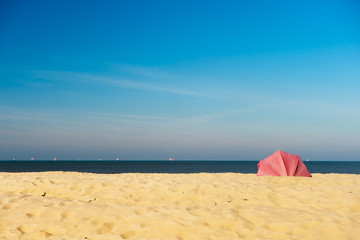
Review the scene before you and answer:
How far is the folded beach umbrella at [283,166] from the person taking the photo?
530 inches

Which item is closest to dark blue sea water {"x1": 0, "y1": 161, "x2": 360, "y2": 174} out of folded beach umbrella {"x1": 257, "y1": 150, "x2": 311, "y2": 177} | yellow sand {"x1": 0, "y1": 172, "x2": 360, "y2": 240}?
folded beach umbrella {"x1": 257, "y1": 150, "x2": 311, "y2": 177}

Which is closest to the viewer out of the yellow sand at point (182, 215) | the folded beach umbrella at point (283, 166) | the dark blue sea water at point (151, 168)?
the yellow sand at point (182, 215)

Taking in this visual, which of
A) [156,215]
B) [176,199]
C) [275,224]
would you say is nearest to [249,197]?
[176,199]

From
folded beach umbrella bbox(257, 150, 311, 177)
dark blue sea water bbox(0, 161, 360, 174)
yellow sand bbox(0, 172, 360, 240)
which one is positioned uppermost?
folded beach umbrella bbox(257, 150, 311, 177)

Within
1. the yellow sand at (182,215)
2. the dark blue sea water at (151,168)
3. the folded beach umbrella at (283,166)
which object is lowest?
the dark blue sea water at (151,168)

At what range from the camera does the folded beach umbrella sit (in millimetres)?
13461

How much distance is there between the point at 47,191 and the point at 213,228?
17.0 ft

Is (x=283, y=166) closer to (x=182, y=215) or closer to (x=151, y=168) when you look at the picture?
(x=182, y=215)

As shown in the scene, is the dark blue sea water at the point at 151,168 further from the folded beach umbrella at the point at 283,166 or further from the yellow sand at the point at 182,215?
the yellow sand at the point at 182,215

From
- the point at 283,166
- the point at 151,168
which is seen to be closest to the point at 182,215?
the point at 283,166

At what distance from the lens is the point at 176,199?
23.8 feet

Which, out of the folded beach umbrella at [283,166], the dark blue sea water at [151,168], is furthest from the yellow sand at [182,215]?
the dark blue sea water at [151,168]

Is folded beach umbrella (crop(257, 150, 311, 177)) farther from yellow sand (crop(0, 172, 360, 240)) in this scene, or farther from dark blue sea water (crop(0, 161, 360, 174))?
dark blue sea water (crop(0, 161, 360, 174))

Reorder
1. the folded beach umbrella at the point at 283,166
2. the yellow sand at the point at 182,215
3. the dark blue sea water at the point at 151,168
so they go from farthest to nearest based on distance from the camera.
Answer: the dark blue sea water at the point at 151,168
the folded beach umbrella at the point at 283,166
the yellow sand at the point at 182,215
